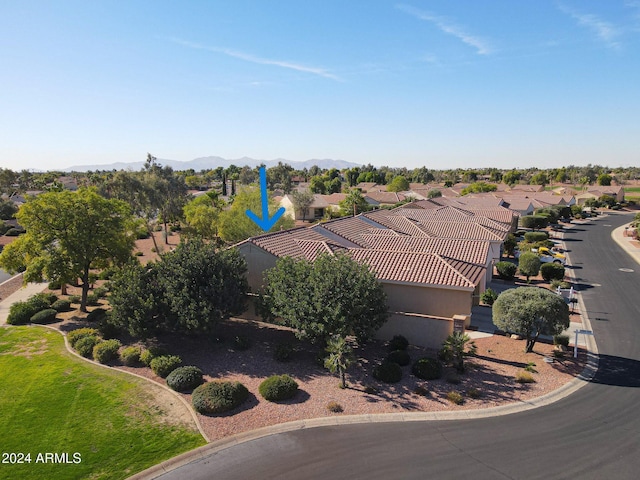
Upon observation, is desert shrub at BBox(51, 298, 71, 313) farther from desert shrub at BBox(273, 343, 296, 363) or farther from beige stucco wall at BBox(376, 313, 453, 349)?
beige stucco wall at BBox(376, 313, 453, 349)

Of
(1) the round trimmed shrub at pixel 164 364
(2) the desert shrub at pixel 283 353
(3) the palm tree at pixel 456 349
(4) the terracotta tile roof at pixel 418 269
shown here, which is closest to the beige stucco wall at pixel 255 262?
(4) the terracotta tile roof at pixel 418 269

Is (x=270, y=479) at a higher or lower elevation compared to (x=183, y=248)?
lower

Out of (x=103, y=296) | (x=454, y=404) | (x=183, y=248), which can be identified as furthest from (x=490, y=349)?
(x=103, y=296)

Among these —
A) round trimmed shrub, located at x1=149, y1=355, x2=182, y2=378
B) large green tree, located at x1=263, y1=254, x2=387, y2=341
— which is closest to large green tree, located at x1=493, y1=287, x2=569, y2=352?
large green tree, located at x1=263, y1=254, x2=387, y2=341

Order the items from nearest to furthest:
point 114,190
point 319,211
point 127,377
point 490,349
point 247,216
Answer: point 127,377 < point 490,349 < point 247,216 < point 114,190 < point 319,211

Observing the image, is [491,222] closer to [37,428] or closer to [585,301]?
[585,301]

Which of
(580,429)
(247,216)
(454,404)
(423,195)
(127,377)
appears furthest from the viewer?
(423,195)

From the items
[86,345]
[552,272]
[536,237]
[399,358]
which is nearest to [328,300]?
[399,358]
